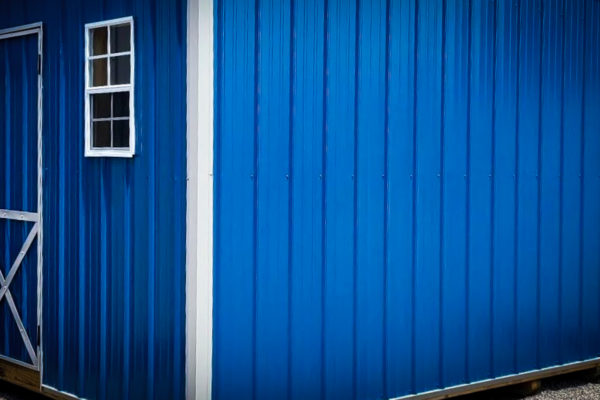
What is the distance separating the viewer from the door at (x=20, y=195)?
743cm

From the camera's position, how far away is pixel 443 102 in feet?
23.3

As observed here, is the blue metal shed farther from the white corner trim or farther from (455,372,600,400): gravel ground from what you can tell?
(455,372,600,400): gravel ground

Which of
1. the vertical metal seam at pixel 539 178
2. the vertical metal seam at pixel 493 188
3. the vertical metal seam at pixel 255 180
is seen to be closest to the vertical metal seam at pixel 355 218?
the vertical metal seam at pixel 255 180

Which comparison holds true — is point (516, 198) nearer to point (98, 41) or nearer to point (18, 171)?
point (98, 41)

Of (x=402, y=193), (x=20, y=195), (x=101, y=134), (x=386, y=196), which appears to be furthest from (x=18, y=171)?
(x=402, y=193)

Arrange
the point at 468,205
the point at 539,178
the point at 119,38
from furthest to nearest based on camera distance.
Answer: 1. the point at 539,178
2. the point at 468,205
3. the point at 119,38

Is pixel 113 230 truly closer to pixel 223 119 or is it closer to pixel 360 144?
pixel 223 119

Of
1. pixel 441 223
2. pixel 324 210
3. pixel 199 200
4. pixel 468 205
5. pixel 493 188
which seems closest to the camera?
pixel 199 200

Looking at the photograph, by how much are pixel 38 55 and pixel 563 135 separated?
184 inches

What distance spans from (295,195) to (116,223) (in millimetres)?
1388

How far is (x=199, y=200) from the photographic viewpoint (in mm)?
5883

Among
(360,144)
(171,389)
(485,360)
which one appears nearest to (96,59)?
(360,144)

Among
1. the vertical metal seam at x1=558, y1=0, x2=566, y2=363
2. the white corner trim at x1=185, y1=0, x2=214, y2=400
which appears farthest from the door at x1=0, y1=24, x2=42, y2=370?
the vertical metal seam at x1=558, y1=0, x2=566, y2=363

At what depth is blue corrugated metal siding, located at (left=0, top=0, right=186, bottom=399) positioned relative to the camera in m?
6.12
